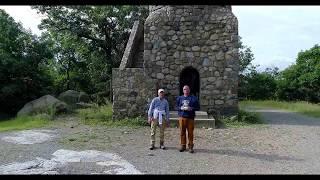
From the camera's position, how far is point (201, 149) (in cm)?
1026

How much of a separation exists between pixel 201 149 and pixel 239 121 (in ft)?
16.5

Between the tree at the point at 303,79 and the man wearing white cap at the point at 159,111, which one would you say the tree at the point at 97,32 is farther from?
the tree at the point at 303,79

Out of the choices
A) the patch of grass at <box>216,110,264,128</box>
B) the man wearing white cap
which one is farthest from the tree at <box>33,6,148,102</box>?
the man wearing white cap

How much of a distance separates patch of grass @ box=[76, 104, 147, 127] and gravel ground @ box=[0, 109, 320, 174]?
0.65m

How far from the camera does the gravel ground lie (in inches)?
318

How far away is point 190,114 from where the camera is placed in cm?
1016

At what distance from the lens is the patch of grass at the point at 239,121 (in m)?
14.4

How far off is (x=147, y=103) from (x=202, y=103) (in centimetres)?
194

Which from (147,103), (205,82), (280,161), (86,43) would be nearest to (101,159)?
(280,161)

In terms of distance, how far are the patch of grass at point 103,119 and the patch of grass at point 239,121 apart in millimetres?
2648

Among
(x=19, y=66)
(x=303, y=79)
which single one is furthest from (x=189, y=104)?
(x=303, y=79)

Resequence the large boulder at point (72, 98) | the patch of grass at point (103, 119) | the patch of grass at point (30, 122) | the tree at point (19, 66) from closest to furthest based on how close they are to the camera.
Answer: the patch of grass at point (103, 119)
the patch of grass at point (30, 122)
the tree at point (19, 66)
the large boulder at point (72, 98)

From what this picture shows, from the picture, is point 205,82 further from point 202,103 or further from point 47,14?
point 47,14

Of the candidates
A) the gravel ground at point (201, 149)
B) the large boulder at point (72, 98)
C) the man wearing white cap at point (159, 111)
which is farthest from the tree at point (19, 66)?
the man wearing white cap at point (159, 111)
